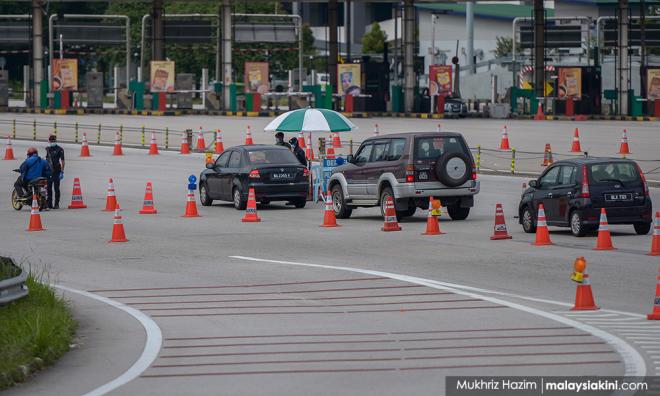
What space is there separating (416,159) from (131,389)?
617 inches

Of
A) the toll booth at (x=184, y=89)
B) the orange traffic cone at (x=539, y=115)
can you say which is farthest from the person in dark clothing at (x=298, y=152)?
the toll booth at (x=184, y=89)

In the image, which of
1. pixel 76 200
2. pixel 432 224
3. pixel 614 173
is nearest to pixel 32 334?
pixel 432 224

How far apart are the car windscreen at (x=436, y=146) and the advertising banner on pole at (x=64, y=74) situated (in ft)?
154

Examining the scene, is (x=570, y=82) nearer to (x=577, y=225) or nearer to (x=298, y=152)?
(x=298, y=152)

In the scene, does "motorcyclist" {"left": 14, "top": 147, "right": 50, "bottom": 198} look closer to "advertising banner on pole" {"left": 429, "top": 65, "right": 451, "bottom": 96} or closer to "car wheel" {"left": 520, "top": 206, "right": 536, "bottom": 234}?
"car wheel" {"left": 520, "top": 206, "right": 536, "bottom": 234}

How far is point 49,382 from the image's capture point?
11.7 m

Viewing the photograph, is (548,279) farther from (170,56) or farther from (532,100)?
(170,56)

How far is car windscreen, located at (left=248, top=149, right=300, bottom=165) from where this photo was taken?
30.3 metres

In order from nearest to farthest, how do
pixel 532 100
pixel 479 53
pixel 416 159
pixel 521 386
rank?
pixel 521 386, pixel 416 159, pixel 532 100, pixel 479 53

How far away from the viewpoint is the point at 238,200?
30.1 meters

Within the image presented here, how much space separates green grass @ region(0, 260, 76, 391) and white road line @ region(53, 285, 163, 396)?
2.63ft

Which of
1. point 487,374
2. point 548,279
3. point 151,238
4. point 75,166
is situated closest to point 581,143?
point 75,166

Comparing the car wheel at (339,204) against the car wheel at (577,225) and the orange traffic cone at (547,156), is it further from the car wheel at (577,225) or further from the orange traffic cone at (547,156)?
the orange traffic cone at (547,156)

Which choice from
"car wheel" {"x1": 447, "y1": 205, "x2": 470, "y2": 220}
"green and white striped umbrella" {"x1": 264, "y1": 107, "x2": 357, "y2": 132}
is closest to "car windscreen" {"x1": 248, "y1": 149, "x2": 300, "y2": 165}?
"green and white striped umbrella" {"x1": 264, "y1": 107, "x2": 357, "y2": 132}
